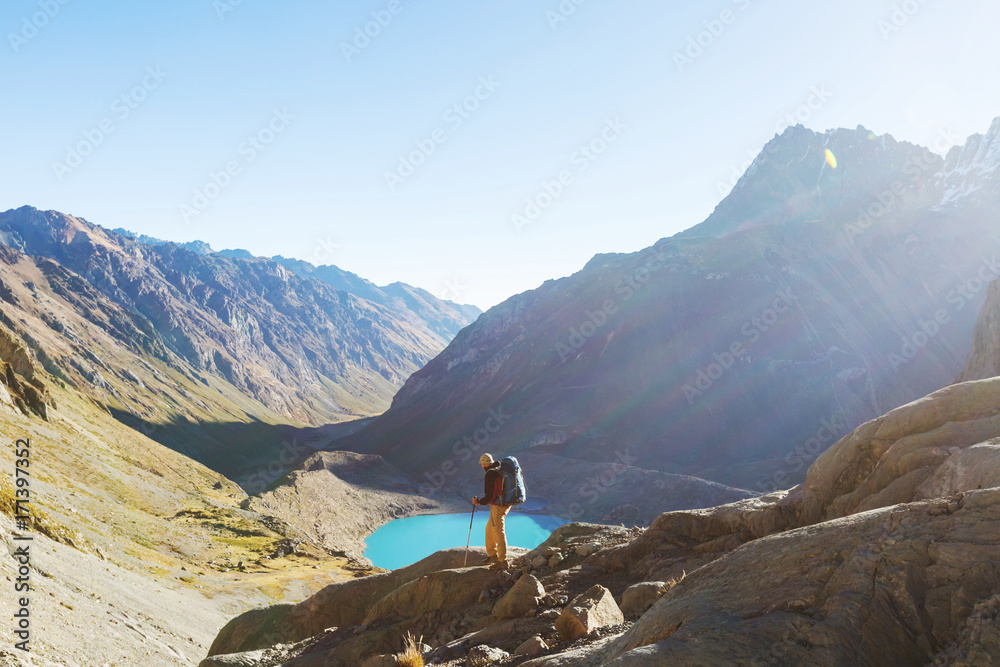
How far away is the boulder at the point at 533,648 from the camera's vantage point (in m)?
8.91

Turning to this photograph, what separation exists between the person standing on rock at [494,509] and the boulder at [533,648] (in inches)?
162

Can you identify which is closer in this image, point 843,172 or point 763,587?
point 763,587

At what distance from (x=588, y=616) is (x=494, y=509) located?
211 inches

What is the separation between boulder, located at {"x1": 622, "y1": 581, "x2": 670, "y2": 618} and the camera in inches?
412

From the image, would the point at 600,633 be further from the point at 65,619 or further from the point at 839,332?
the point at 839,332

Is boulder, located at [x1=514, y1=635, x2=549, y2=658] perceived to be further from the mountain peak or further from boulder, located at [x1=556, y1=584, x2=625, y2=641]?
the mountain peak

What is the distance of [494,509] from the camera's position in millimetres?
14539

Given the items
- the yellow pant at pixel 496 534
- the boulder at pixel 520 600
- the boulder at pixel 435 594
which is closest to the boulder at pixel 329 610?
the boulder at pixel 435 594

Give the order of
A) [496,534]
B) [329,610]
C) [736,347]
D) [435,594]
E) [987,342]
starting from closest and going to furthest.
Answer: [435,594]
[496,534]
[329,610]
[987,342]
[736,347]

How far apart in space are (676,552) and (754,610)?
803 centimetres

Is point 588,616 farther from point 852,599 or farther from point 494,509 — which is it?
point 494,509

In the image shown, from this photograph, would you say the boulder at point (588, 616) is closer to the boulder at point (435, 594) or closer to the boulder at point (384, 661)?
the boulder at point (384, 661)

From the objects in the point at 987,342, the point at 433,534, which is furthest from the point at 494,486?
the point at 433,534

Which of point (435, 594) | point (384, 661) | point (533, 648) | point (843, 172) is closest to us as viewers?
point (533, 648)
